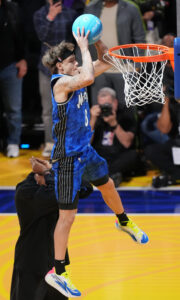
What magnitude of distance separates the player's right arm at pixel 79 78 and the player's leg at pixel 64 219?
0.55 metres

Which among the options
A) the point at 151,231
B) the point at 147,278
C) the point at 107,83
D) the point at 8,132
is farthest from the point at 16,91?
the point at 147,278

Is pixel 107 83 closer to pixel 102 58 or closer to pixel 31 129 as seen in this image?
pixel 31 129

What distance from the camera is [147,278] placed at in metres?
6.27

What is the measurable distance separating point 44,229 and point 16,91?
18.4 feet

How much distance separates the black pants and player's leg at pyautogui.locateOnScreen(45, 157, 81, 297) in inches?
152

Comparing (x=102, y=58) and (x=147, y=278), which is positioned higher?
(x=102, y=58)

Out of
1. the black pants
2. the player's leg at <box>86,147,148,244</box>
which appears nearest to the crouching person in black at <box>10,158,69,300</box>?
the player's leg at <box>86,147,148,244</box>

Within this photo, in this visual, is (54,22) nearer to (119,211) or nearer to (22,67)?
(22,67)

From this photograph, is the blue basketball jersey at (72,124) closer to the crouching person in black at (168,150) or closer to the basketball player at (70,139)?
the basketball player at (70,139)

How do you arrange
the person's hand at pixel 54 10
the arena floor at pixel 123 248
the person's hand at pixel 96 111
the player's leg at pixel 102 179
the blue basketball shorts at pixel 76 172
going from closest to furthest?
the blue basketball shorts at pixel 76 172 → the player's leg at pixel 102 179 → the arena floor at pixel 123 248 → the person's hand at pixel 96 111 → the person's hand at pixel 54 10

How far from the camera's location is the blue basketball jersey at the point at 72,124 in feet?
17.9

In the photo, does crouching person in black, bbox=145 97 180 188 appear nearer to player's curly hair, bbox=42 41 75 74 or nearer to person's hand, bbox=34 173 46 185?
player's curly hair, bbox=42 41 75 74

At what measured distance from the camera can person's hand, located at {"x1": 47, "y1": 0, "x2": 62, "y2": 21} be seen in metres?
9.82

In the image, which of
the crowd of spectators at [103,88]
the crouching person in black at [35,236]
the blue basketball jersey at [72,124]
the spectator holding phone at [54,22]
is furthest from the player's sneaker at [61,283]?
the spectator holding phone at [54,22]
